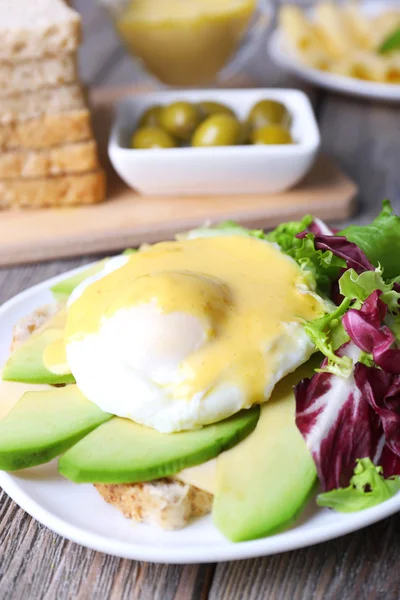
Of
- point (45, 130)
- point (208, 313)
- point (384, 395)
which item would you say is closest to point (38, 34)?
point (45, 130)

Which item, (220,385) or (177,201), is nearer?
(220,385)

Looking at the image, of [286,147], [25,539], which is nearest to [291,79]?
[286,147]

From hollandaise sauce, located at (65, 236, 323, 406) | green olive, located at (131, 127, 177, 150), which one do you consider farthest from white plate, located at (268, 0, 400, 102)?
hollandaise sauce, located at (65, 236, 323, 406)

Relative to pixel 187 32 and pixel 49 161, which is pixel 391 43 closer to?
pixel 187 32

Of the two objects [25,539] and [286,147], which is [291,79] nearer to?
[286,147]

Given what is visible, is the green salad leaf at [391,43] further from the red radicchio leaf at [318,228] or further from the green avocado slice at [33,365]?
the green avocado slice at [33,365]

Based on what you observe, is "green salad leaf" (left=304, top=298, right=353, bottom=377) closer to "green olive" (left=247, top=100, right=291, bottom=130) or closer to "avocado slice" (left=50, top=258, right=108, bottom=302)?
"avocado slice" (left=50, top=258, right=108, bottom=302)
